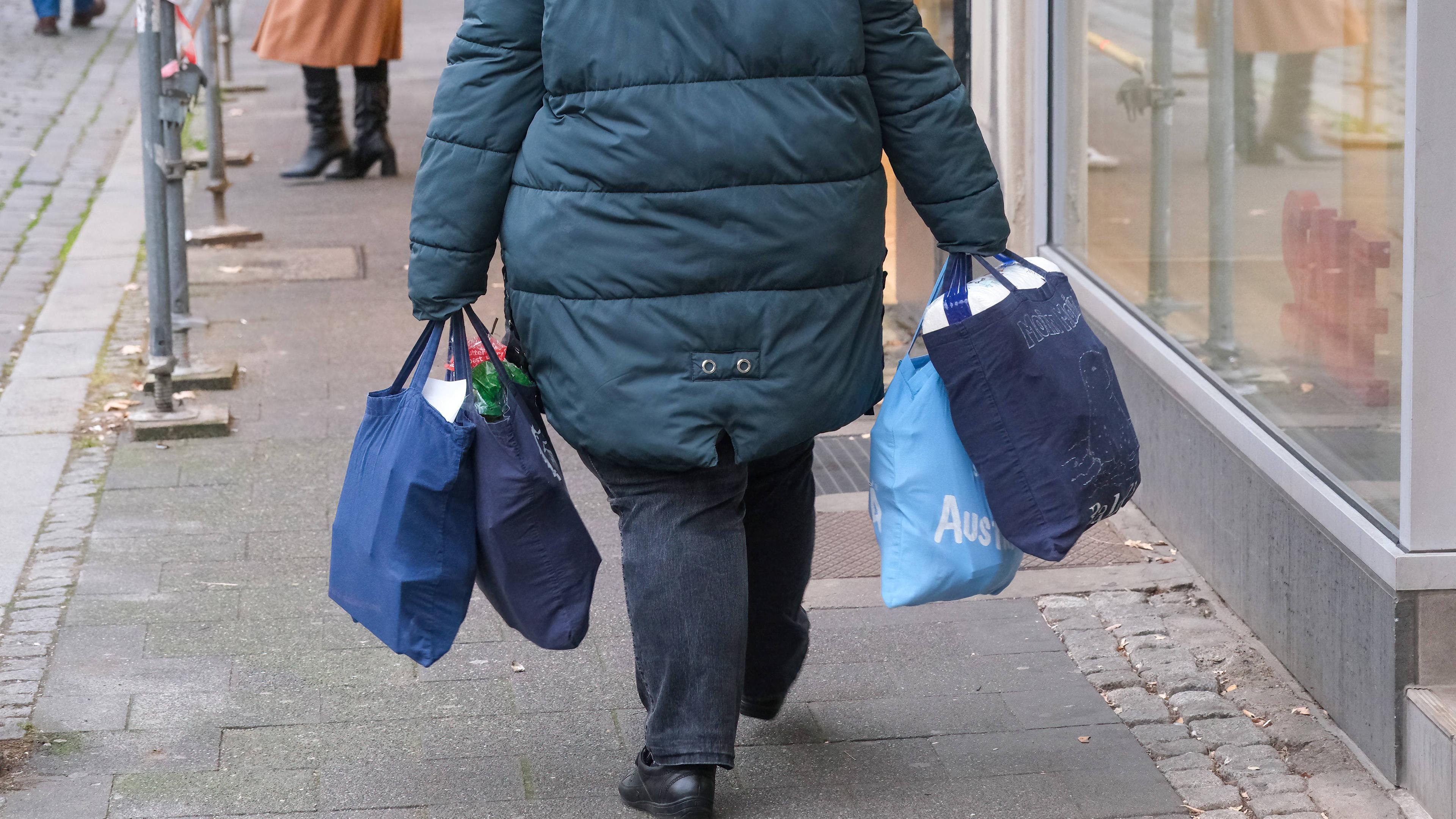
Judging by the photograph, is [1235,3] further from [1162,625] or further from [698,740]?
[698,740]

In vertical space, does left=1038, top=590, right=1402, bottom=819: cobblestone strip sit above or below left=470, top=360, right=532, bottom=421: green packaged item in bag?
below

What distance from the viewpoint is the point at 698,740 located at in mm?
3016

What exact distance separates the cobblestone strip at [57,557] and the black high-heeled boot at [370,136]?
3.59 meters

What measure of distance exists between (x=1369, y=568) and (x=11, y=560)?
319cm

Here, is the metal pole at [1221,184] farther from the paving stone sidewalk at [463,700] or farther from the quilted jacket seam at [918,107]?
the quilted jacket seam at [918,107]

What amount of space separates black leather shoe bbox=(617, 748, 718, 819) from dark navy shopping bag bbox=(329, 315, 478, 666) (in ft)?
1.38

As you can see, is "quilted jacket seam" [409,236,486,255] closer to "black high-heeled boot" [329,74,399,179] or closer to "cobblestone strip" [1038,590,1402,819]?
"cobblestone strip" [1038,590,1402,819]

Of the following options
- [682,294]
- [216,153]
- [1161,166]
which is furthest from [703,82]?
[216,153]

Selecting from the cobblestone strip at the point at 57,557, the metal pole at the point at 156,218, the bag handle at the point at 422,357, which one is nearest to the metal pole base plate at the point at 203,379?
the cobblestone strip at the point at 57,557

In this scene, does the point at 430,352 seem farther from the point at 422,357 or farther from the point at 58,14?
the point at 58,14

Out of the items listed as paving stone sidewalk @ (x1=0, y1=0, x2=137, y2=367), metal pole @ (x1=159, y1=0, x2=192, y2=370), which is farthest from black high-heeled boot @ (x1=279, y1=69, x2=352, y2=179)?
metal pole @ (x1=159, y1=0, x2=192, y2=370)

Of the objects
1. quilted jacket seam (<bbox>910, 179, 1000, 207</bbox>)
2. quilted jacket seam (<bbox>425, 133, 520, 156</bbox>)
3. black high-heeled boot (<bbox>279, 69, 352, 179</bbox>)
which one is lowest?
quilted jacket seam (<bbox>910, 179, 1000, 207</bbox>)

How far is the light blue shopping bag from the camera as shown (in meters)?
3.00

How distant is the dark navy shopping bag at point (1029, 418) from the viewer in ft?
9.69
